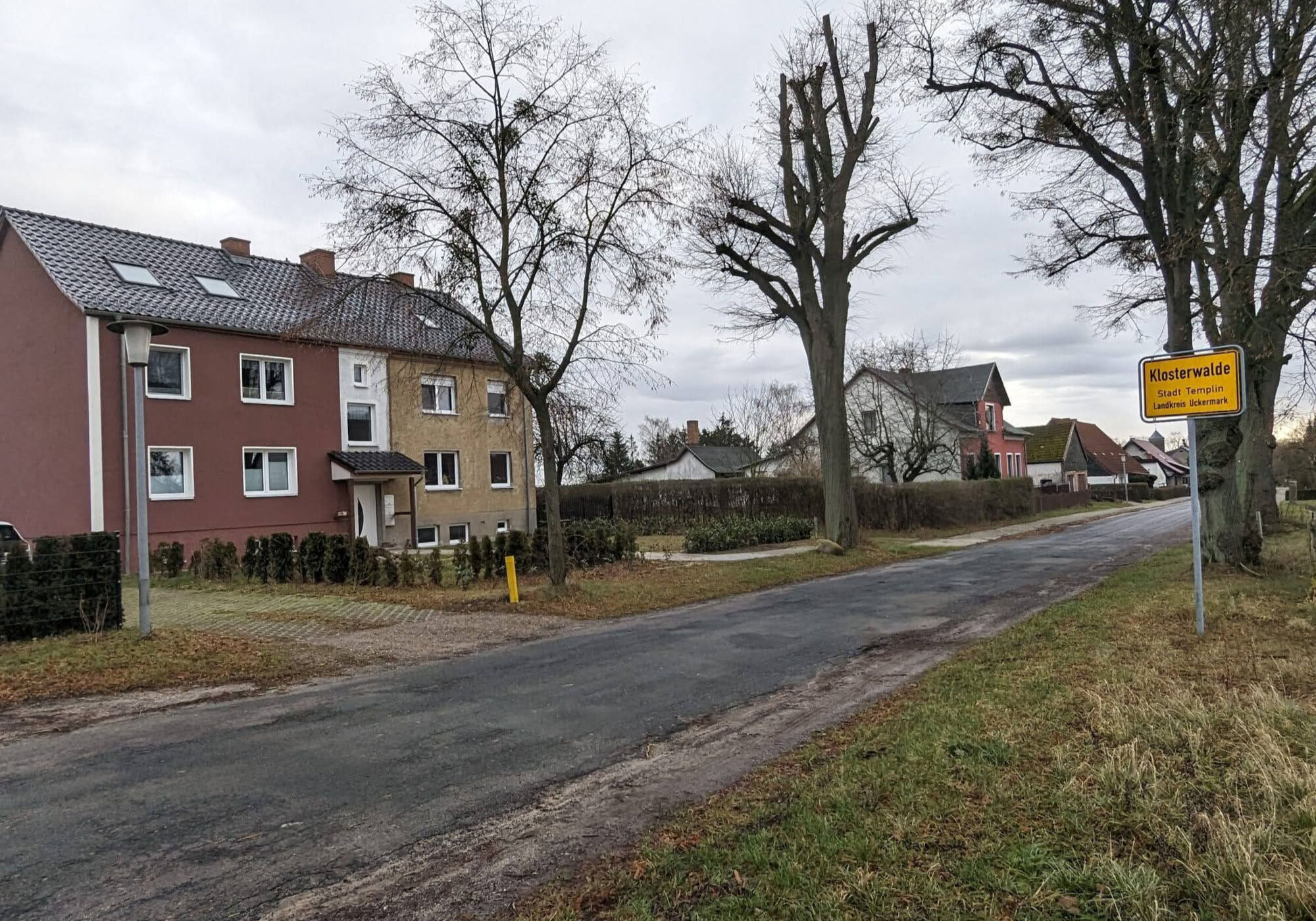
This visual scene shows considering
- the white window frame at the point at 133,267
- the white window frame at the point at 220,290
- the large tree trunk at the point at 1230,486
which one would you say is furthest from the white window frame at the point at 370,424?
the large tree trunk at the point at 1230,486

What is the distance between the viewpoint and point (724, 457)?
5578cm

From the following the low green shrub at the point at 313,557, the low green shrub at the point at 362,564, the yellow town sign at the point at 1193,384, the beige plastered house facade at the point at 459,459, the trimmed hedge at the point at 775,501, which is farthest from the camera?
the trimmed hedge at the point at 775,501

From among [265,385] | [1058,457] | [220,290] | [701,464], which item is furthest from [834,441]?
[1058,457]

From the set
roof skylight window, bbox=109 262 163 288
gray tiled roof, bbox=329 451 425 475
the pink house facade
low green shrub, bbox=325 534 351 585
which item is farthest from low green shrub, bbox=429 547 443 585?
roof skylight window, bbox=109 262 163 288

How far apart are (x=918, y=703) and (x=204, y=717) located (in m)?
5.81

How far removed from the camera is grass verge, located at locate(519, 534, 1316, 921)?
3160 mm

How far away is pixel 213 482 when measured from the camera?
22.2 m

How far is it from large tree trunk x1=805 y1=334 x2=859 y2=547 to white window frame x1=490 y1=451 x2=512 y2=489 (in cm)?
1361

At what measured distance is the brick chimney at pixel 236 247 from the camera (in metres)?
27.1

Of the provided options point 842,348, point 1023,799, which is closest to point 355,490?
point 842,348

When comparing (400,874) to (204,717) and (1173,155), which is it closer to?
(204,717)

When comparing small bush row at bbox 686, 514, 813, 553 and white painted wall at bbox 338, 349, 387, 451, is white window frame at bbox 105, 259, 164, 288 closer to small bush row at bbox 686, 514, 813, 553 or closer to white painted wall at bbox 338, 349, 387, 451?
white painted wall at bbox 338, 349, 387, 451

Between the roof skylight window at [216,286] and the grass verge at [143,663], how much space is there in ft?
55.5

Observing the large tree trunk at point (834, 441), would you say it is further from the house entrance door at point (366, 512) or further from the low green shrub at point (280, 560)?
the house entrance door at point (366, 512)
